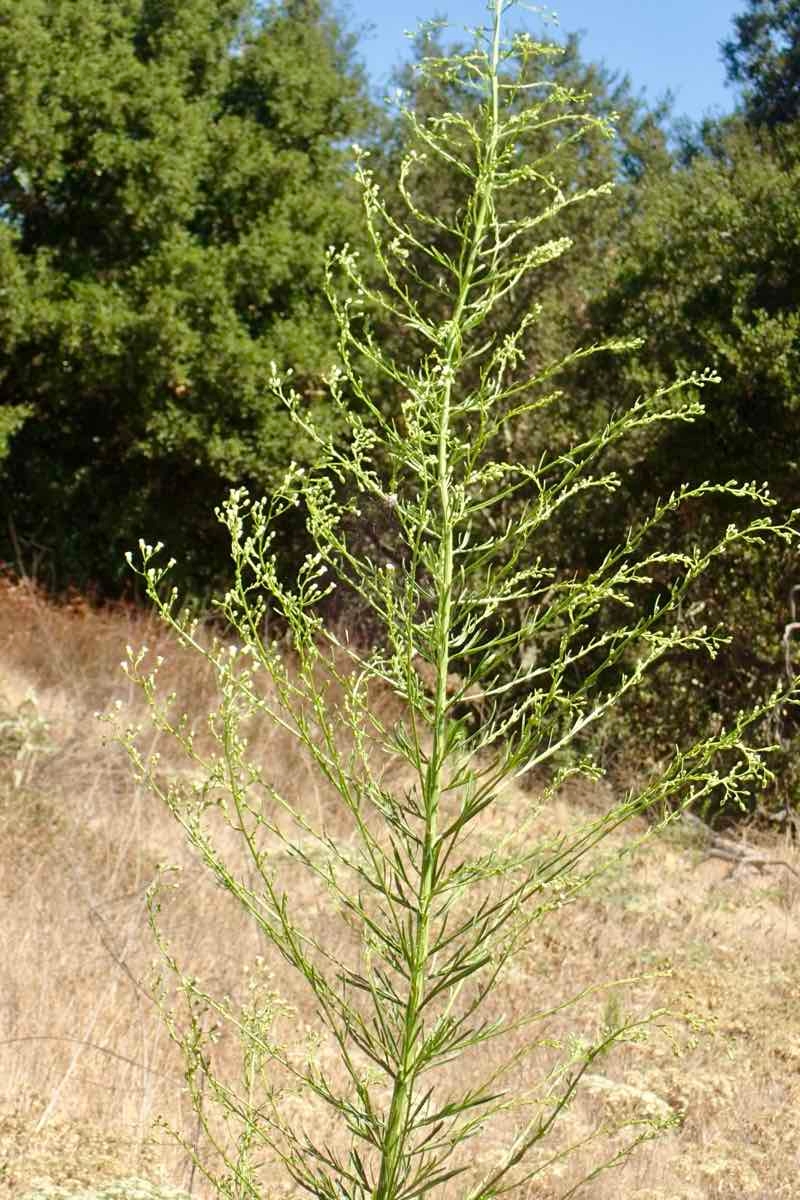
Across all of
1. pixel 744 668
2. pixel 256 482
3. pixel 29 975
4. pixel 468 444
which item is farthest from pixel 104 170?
pixel 468 444

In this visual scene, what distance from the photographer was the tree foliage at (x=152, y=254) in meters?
12.6

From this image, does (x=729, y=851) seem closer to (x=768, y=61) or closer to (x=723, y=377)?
(x=723, y=377)

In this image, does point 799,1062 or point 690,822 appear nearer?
point 799,1062

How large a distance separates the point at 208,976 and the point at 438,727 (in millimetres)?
3168

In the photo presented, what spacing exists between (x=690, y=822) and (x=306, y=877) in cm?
294

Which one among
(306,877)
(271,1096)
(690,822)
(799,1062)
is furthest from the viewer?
(690,822)

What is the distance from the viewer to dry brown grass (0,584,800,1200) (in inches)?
158

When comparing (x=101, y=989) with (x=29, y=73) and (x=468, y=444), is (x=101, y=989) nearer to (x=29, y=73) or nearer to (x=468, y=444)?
(x=468, y=444)

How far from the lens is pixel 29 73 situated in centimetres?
1221

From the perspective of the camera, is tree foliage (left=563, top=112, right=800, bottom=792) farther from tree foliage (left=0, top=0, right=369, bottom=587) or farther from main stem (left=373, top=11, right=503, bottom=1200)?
main stem (left=373, top=11, right=503, bottom=1200)

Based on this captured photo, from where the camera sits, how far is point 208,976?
525 centimetres

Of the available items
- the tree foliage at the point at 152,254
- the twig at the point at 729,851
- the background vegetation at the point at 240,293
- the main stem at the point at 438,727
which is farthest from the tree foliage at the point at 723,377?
the main stem at the point at 438,727

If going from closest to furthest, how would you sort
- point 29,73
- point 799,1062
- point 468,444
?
point 468,444
point 799,1062
point 29,73

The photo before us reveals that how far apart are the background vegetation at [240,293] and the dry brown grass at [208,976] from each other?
2.94m
